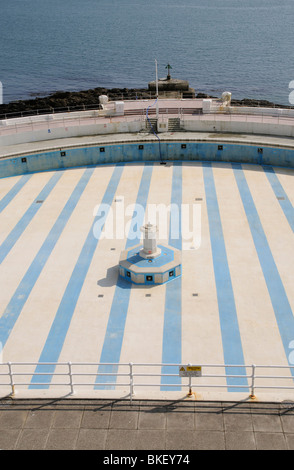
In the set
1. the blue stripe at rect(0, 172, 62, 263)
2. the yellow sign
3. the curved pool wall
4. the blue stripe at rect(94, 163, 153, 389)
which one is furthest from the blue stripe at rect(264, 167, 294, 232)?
the yellow sign

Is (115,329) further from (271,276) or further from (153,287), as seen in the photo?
(271,276)

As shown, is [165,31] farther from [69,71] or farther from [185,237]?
[185,237]

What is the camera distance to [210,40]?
103250 mm

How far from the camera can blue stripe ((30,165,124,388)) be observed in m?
12.0

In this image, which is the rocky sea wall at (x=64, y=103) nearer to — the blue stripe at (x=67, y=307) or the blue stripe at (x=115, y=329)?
the blue stripe at (x=67, y=307)

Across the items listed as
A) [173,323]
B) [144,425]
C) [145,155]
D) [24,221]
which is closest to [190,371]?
[144,425]

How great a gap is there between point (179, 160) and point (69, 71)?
2290 inches

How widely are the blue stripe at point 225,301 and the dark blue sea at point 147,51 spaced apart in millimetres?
43157

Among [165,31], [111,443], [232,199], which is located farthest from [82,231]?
[165,31]

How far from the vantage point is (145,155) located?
2547cm

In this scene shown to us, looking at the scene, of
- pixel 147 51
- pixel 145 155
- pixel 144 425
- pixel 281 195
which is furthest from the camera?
pixel 147 51

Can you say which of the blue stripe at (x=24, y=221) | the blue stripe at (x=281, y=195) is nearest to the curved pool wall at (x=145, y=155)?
the blue stripe at (x=281, y=195)

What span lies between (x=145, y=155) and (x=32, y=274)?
11897 mm

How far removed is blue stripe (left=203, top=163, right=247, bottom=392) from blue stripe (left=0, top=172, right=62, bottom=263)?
764cm
